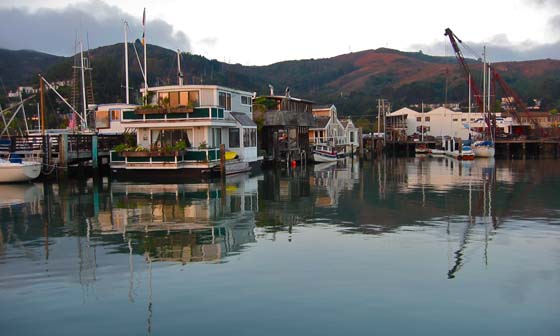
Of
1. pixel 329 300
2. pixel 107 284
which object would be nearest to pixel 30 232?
pixel 107 284

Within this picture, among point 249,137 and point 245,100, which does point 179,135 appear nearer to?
point 249,137

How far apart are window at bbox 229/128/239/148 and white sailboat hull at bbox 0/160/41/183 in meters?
13.0

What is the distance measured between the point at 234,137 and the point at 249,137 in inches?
97.6

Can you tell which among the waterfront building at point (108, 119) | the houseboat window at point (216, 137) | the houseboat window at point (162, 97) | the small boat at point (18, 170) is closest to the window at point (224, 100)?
the houseboat window at point (216, 137)

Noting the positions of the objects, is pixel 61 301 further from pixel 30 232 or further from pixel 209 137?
pixel 209 137

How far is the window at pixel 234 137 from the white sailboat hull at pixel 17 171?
1303cm

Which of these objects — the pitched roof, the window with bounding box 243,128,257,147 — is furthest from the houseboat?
the pitched roof

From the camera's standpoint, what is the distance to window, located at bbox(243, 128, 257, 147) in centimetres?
4425

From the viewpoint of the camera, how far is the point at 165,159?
36.3 m

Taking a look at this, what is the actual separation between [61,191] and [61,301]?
21729mm

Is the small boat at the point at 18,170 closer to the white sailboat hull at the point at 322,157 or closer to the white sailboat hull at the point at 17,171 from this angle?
the white sailboat hull at the point at 17,171

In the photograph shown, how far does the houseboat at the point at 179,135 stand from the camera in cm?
3653

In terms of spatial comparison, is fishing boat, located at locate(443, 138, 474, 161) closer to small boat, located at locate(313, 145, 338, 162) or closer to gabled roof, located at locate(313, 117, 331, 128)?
small boat, located at locate(313, 145, 338, 162)

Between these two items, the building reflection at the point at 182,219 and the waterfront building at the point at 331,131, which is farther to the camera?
the waterfront building at the point at 331,131
